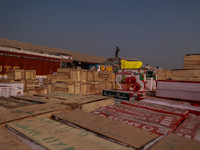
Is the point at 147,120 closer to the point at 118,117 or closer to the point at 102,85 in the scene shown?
the point at 118,117

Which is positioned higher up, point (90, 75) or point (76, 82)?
point (90, 75)

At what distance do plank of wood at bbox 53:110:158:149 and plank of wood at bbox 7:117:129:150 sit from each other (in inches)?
5.9

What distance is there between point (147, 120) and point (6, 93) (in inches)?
248

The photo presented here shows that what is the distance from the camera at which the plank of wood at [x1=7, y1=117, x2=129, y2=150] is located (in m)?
1.34

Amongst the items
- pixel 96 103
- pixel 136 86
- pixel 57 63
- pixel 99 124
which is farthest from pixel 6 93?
pixel 57 63

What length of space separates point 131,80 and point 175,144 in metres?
4.39

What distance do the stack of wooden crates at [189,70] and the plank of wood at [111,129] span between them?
4164 mm

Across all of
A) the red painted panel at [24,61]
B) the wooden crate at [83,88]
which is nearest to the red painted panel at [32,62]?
the red painted panel at [24,61]

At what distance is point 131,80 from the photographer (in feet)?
19.0

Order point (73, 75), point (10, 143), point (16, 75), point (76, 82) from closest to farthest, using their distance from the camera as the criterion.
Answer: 1. point (10, 143)
2. point (73, 75)
3. point (76, 82)
4. point (16, 75)

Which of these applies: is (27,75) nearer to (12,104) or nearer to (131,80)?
(131,80)

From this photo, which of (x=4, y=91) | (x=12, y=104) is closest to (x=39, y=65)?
(x=4, y=91)

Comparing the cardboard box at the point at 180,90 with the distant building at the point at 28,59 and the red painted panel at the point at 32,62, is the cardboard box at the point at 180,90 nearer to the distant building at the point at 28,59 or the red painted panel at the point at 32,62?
the distant building at the point at 28,59

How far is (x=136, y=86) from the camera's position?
5664 mm
